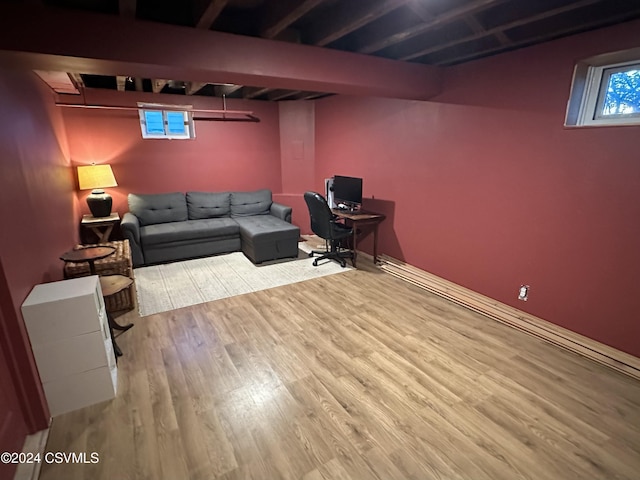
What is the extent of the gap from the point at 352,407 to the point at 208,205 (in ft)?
12.9

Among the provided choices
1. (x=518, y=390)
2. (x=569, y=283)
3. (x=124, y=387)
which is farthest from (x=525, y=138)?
(x=124, y=387)

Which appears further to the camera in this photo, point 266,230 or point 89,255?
point 266,230

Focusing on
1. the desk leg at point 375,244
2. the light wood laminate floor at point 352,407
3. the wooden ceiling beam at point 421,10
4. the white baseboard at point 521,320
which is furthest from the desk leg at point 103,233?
the wooden ceiling beam at point 421,10

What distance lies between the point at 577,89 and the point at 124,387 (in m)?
3.82

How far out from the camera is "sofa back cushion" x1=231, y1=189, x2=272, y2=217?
17.2 ft

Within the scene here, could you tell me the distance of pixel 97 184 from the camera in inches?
160

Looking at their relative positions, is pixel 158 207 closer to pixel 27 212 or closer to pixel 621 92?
pixel 27 212

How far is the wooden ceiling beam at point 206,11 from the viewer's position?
1.76 metres

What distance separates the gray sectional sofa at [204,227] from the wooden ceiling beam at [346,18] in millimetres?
2481

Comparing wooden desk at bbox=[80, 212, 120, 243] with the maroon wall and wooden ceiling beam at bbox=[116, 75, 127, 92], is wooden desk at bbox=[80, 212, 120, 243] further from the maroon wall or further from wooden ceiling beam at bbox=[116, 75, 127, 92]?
the maroon wall

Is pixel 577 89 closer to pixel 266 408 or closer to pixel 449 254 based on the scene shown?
pixel 449 254

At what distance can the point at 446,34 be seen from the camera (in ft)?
8.29

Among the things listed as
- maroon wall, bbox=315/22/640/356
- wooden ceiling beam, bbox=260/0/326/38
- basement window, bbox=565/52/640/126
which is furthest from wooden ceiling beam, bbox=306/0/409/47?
basement window, bbox=565/52/640/126

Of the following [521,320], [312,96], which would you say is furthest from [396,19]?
[312,96]
